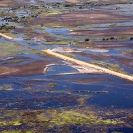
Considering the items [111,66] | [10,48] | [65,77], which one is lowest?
[65,77]

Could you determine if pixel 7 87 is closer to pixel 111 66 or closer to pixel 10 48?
pixel 111 66

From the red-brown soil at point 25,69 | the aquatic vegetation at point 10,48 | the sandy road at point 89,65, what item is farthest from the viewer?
the aquatic vegetation at point 10,48

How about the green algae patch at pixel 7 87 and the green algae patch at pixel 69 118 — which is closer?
the green algae patch at pixel 69 118

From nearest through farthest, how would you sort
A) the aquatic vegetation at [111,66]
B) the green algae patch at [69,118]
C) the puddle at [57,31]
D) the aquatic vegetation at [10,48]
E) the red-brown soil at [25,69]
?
the green algae patch at [69,118] < the red-brown soil at [25,69] < the aquatic vegetation at [111,66] < the aquatic vegetation at [10,48] < the puddle at [57,31]

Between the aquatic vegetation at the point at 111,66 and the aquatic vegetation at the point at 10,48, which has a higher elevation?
the aquatic vegetation at the point at 10,48

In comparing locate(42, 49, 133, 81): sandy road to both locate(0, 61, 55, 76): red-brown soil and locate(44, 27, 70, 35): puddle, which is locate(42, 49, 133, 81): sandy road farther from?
locate(44, 27, 70, 35): puddle

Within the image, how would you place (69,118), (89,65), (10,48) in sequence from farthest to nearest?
(10,48)
(89,65)
(69,118)

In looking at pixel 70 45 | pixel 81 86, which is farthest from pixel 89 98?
pixel 70 45

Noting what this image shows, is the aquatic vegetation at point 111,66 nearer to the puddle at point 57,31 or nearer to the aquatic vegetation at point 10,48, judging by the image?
the aquatic vegetation at point 10,48

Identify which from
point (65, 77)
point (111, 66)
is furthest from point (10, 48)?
point (111, 66)

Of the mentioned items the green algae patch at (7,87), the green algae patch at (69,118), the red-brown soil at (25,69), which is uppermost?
the red-brown soil at (25,69)

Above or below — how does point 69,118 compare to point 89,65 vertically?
below

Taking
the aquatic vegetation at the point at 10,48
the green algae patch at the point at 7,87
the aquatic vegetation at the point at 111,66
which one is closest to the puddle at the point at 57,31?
the aquatic vegetation at the point at 10,48
